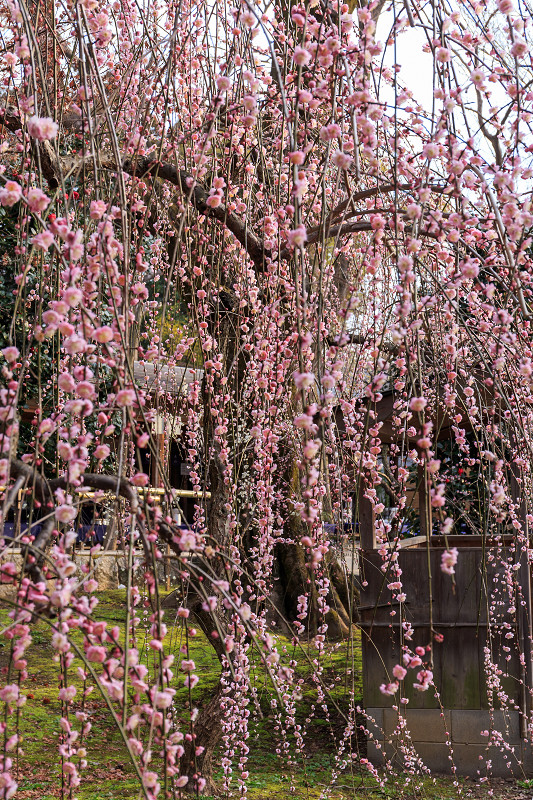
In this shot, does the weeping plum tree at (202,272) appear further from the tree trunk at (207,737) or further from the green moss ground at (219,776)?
the green moss ground at (219,776)

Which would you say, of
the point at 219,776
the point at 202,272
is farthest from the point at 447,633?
the point at 202,272

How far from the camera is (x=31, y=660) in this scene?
5.87 metres

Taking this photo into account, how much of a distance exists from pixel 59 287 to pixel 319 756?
3826mm

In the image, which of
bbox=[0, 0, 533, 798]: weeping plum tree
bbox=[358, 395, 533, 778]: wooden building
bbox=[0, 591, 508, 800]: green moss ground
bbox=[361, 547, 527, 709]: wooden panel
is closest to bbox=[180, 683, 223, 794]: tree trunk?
bbox=[0, 0, 533, 798]: weeping plum tree

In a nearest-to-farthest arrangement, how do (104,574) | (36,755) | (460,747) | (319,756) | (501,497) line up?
(501,497) < (36,755) < (460,747) < (319,756) < (104,574)

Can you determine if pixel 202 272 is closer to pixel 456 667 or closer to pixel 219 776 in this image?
pixel 219 776

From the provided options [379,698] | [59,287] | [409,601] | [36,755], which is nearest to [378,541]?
[409,601]

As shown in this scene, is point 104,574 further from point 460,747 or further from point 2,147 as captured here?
point 2,147

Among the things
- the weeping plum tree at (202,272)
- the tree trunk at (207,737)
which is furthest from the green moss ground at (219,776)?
the weeping plum tree at (202,272)

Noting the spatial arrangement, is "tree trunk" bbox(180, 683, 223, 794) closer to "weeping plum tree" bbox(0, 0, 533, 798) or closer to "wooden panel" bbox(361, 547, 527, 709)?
"weeping plum tree" bbox(0, 0, 533, 798)

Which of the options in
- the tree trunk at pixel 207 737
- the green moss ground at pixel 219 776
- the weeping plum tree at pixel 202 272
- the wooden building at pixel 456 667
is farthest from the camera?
the wooden building at pixel 456 667

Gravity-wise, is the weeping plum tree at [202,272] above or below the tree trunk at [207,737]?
above

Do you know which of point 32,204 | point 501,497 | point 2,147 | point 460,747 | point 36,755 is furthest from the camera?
point 460,747

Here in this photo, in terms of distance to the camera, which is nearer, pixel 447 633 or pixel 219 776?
pixel 219 776
